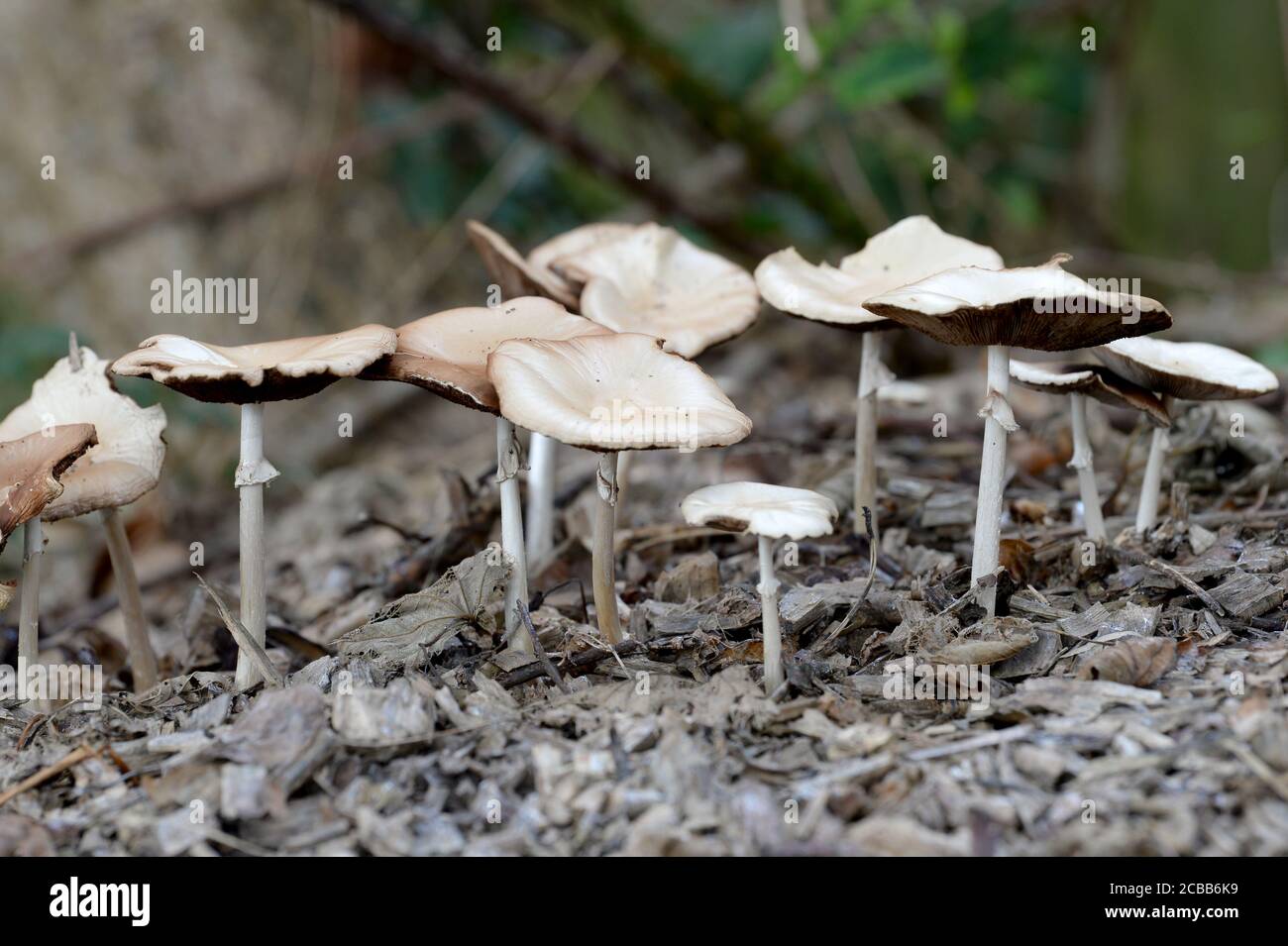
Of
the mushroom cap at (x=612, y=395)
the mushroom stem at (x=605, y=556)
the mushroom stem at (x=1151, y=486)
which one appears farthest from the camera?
the mushroom stem at (x=1151, y=486)

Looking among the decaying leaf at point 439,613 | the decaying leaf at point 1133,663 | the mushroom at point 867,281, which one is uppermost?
the mushroom at point 867,281

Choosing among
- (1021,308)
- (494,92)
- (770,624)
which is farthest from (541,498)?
(494,92)

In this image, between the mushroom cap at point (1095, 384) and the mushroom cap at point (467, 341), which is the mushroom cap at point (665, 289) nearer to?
the mushroom cap at point (467, 341)

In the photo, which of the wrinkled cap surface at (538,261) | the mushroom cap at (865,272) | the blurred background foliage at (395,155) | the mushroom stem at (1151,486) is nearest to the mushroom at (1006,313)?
the mushroom cap at (865,272)

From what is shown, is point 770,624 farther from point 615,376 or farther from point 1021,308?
point 1021,308

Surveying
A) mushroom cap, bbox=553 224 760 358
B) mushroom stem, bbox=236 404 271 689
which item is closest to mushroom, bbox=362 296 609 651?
mushroom cap, bbox=553 224 760 358

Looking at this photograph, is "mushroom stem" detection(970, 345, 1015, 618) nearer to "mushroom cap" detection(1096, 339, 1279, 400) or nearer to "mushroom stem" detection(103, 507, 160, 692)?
"mushroom cap" detection(1096, 339, 1279, 400)

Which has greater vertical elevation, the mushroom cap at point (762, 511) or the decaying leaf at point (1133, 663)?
the mushroom cap at point (762, 511)

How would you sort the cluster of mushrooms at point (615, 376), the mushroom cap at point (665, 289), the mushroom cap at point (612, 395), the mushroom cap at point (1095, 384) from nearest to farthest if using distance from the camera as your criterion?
the mushroom cap at point (612, 395) → the cluster of mushrooms at point (615, 376) → the mushroom cap at point (1095, 384) → the mushroom cap at point (665, 289)
